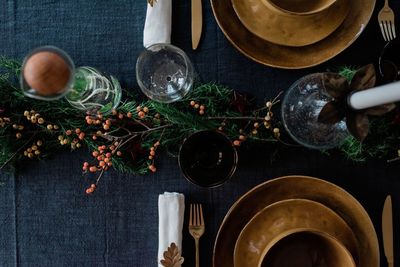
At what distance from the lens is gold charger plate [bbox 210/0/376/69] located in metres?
0.79

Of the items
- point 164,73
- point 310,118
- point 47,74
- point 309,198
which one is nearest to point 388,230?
point 309,198

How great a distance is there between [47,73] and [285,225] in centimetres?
43

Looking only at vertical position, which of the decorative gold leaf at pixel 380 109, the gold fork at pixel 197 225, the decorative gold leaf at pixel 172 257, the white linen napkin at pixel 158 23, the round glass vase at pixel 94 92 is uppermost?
the white linen napkin at pixel 158 23

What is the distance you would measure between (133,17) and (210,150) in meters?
0.27

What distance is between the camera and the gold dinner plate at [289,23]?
77cm

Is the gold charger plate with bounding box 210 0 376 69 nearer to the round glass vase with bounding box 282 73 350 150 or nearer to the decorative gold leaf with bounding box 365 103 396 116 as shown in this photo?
the round glass vase with bounding box 282 73 350 150

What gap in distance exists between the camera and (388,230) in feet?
2.71

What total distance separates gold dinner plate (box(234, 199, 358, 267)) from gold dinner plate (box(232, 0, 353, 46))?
0.89 feet

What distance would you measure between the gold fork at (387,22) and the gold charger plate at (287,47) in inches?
1.6

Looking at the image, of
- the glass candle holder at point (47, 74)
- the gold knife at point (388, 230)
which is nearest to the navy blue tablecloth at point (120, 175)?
the gold knife at point (388, 230)

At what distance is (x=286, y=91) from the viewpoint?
83 cm

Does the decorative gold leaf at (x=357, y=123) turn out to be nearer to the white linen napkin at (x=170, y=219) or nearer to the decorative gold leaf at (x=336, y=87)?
the decorative gold leaf at (x=336, y=87)

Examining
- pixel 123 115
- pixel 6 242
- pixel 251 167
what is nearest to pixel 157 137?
pixel 123 115

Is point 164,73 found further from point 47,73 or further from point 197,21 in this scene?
point 47,73
